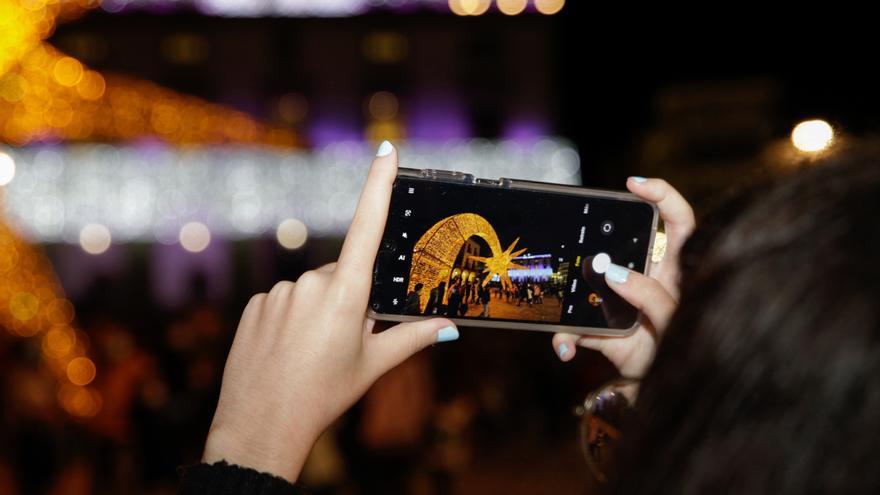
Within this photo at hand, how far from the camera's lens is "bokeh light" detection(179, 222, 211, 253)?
77.5ft

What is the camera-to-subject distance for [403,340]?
4.41ft

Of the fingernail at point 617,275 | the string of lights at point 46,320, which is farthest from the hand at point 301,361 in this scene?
the string of lights at point 46,320

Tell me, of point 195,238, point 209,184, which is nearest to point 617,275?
point 209,184

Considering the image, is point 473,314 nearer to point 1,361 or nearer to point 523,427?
point 1,361

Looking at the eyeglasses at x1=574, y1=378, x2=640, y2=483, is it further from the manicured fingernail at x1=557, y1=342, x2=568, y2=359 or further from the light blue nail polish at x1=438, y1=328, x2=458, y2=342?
the light blue nail polish at x1=438, y1=328, x2=458, y2=342

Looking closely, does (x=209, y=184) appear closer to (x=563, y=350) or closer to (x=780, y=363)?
(x=563, y=350)

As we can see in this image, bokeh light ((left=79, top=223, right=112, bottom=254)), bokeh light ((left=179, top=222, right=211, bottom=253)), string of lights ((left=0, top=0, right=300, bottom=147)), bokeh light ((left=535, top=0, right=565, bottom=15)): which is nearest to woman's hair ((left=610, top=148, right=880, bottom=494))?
string of lights ((left=0, top=0, right=300, bottom=147))

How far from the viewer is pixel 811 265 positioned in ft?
2.32

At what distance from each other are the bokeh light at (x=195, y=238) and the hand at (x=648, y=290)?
912 inches

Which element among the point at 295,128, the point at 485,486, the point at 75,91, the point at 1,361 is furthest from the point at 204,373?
the point at 295,128

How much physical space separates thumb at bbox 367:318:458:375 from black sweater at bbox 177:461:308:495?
0.86ft

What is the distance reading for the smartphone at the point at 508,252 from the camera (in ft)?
4.97

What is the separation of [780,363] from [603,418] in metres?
0.83

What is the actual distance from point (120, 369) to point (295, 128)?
717 inches
